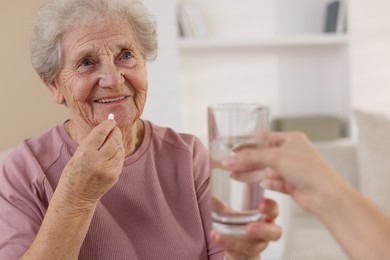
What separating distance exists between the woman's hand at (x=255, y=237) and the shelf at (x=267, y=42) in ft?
8.07

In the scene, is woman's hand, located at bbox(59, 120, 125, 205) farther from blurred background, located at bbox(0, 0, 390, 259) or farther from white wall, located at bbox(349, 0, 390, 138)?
white wall, located at bbox(349, 0, 390, 138)

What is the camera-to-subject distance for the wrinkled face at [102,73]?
1372 millimetres

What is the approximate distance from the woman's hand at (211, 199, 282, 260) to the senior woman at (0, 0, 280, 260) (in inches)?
9.6

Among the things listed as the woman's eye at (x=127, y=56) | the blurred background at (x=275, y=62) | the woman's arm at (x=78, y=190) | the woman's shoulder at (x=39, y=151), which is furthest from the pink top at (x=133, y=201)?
the blurred background at (x=275, y=62)

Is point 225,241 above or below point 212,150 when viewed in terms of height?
below

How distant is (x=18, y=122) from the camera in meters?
2.05

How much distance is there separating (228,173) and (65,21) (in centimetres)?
71

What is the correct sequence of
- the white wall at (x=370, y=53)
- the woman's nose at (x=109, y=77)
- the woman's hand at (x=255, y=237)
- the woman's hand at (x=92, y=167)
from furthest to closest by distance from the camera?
the white wall at (x=370, y=53)
the woman's nose at (x=109, y=77)
the woman's hand at (x=92, y=167)
the woman's hand at (x=255, y=237)

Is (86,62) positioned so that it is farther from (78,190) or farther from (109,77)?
(78,190)

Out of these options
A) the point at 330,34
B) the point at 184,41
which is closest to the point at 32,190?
the point at 184,41

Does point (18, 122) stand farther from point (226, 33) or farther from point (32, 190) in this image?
point (226, 33)

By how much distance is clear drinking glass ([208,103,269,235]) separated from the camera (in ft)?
2.74

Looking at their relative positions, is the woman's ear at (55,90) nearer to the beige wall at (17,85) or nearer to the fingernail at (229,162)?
the beige wall at (17,85)

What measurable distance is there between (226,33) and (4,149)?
6.72 ft
